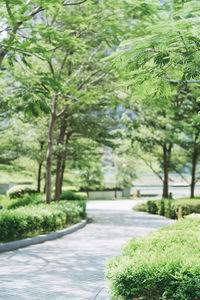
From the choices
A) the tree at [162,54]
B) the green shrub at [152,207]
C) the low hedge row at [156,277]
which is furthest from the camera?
the green shrub at [152,207]

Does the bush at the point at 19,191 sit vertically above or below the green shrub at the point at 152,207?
above

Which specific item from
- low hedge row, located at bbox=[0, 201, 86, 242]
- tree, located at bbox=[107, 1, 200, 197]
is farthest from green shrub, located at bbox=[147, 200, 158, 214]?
tree, located at bbox=[107, 1, 200, 197]

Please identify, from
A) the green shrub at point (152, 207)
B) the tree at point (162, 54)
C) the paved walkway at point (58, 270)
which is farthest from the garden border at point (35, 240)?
the green shrub at point (152, 207)

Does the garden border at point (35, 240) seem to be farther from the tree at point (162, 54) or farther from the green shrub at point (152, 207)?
the green shrub at point (152, 207)

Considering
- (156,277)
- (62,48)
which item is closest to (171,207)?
(62,48)

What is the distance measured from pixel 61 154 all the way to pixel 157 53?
14.9 metres

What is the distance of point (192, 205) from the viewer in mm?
18625

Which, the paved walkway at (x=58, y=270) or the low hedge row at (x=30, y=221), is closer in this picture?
the paved walkway at (x=58, y=270)

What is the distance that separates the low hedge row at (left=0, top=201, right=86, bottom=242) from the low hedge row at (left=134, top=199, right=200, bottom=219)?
661 centimetres

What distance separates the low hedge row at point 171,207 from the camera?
1862 centimetres

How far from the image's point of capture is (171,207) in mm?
19922

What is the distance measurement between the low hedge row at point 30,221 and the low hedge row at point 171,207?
661 cm

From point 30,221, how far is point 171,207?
10905 mm

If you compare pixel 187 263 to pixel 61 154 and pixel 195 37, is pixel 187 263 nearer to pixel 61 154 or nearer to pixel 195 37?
pixel 195 37
